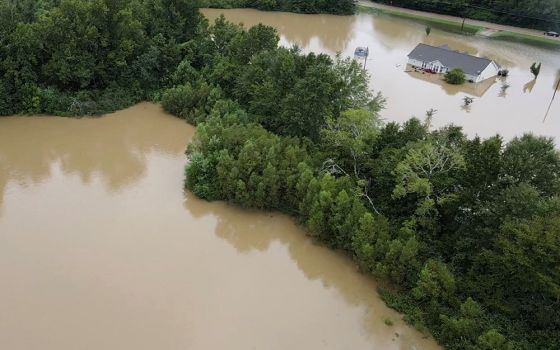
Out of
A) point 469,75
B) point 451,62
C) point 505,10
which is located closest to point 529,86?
point 469,75

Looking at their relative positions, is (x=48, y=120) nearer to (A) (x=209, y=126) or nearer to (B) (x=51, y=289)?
(A) (x=209, y=126)

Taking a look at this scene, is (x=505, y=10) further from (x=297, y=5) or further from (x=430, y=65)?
(x=430, y=65)

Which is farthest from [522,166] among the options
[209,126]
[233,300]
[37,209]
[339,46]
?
[339,46]

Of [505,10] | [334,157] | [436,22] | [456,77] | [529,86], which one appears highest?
[505,10]

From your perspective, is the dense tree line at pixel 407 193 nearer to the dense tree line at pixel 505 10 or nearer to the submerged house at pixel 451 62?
the submerged house at pixel 451 62

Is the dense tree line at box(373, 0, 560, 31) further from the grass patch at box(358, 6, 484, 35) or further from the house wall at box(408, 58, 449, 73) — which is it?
the house wall at box(408, 58, 449, 73)
